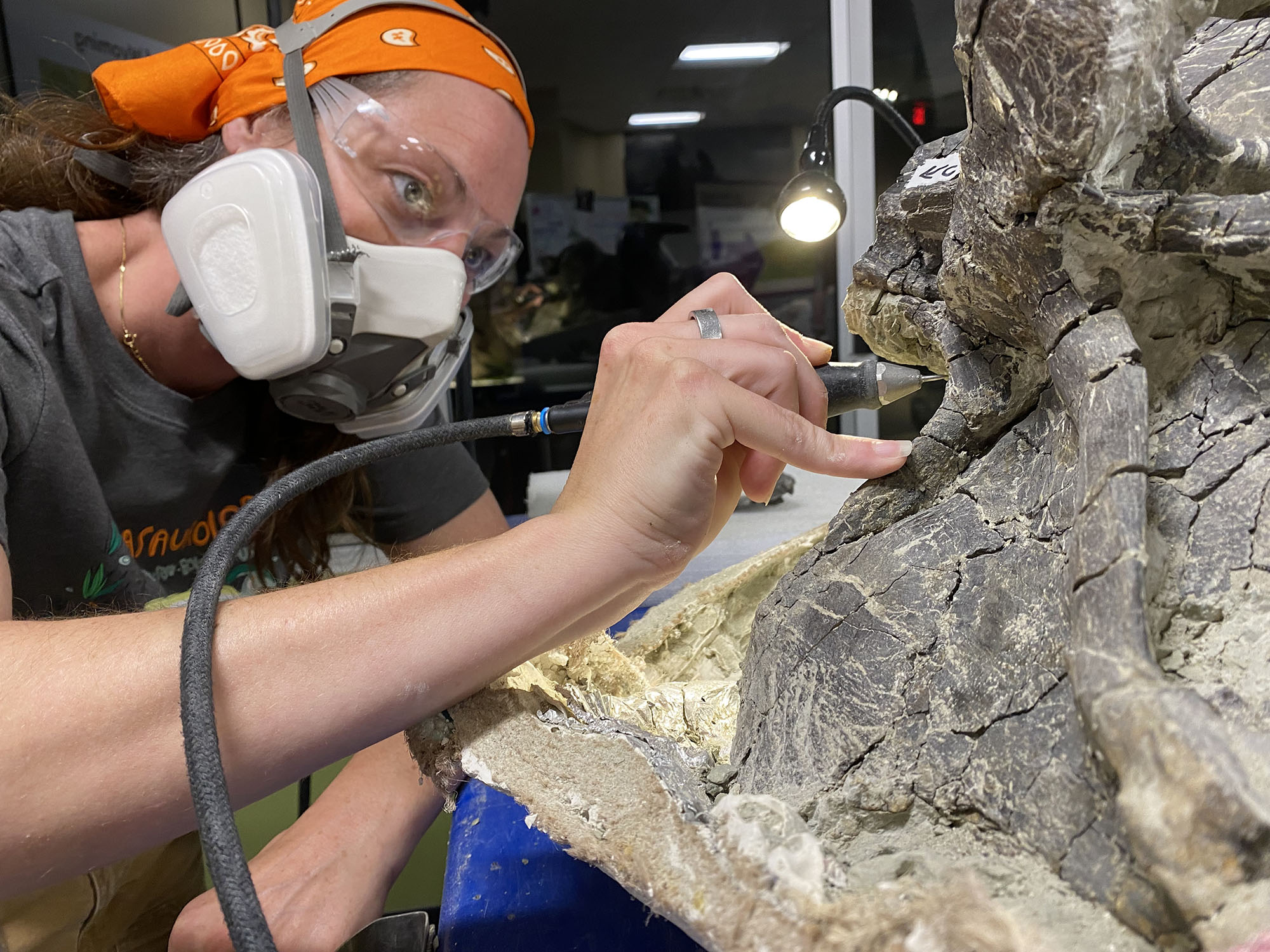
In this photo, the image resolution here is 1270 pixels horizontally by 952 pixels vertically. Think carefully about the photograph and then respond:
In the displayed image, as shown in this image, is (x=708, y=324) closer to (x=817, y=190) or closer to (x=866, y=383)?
(x=866, y=383)

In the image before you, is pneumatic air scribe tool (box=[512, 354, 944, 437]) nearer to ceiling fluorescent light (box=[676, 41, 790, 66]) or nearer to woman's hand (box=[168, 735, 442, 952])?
woman's hand (box=[168, 735, 442, 952])

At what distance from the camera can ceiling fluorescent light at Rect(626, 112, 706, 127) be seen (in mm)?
1921

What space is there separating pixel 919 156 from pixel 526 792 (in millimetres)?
819

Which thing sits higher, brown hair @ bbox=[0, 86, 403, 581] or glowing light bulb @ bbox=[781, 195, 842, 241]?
brown hair @ bbox=[0, 86, 403, 581]

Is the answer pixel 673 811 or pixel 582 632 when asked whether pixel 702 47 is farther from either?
pixel 673 811

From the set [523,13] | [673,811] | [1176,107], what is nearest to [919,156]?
[1176,107]

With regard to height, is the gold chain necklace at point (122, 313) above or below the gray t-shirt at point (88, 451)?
above

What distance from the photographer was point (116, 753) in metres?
0.61

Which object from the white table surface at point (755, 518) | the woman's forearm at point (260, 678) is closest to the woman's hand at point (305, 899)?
the woman's forearm at point (260, 678)

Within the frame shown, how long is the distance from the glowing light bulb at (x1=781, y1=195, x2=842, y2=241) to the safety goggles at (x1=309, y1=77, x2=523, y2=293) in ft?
1.77

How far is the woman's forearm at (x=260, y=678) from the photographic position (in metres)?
0.60

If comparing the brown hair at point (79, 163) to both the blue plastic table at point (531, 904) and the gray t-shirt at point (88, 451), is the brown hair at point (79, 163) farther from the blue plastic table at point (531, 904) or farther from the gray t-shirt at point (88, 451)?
the blue plastic table at point (531, 904)

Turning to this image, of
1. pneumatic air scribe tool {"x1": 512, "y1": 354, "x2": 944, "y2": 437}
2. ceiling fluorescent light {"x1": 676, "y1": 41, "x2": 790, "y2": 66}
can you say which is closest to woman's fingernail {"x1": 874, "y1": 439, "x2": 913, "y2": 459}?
pneumatic air scribe tool {"x1": 512, "y1": 354, "x2": 944, "y2": 437}

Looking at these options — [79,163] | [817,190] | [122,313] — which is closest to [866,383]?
[817,190]
